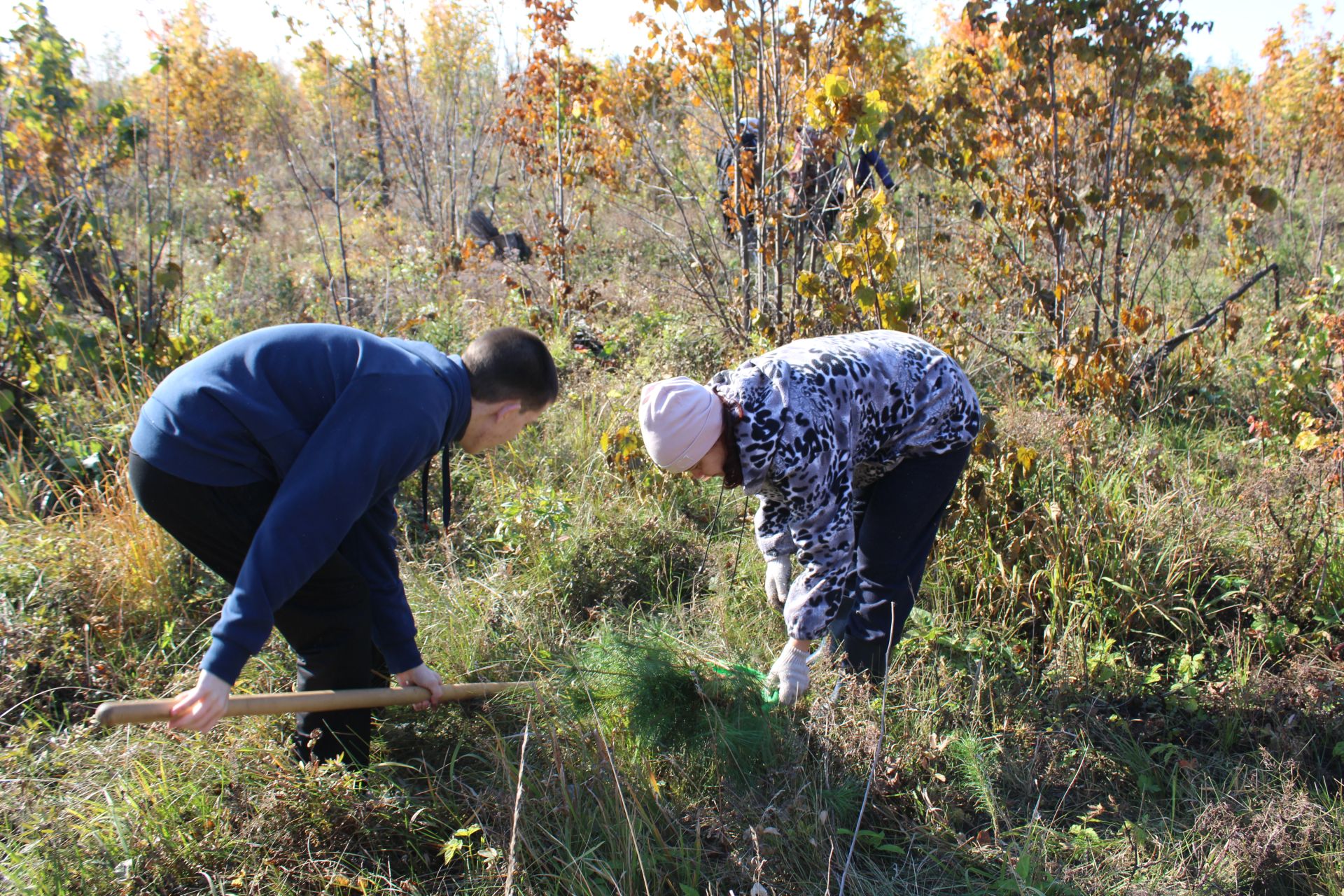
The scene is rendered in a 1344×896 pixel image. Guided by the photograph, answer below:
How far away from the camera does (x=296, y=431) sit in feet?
6.54

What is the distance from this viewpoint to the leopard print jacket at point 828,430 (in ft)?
7.54

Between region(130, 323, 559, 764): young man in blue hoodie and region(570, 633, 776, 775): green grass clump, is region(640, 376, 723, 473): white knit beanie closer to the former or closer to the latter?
region(130, 323, 559, 764): young man in blue hoodie

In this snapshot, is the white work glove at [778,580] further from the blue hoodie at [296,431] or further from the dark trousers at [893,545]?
Answer: the blue hoodie at [296,431]

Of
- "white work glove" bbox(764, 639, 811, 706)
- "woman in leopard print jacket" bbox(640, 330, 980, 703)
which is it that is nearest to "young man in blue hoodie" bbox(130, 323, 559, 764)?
"woman in leopard print jacket" bbox(640, 330, 980, 703)

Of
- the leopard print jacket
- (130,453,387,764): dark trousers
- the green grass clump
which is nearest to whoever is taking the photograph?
(130,453,387,764): dark trousers

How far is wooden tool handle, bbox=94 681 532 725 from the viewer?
1.68 m

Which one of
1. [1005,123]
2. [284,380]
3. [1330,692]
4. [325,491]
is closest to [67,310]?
[284,380]

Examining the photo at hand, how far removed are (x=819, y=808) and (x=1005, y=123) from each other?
3.93 meters

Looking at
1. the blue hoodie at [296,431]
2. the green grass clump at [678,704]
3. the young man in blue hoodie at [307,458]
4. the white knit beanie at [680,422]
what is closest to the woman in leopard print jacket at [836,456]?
the white knit beanie at [680,422]

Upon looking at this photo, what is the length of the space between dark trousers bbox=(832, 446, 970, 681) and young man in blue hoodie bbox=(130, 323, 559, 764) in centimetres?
114

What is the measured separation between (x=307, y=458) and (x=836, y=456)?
131 cm

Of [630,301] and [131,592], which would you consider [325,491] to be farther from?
[630,301]

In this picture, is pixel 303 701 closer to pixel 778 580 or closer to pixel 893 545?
pixel 778 580

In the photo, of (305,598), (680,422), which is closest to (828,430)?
(680,422)
